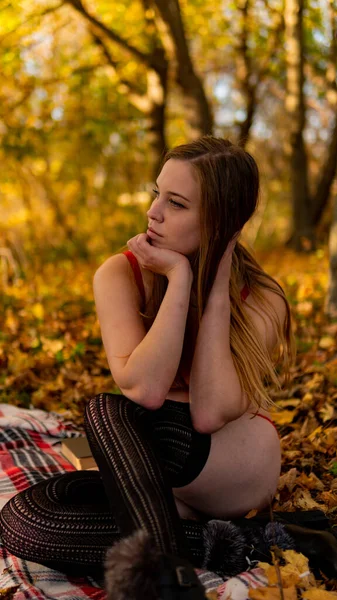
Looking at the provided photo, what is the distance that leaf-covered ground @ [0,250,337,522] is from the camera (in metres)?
3.23

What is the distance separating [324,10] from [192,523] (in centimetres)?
1010

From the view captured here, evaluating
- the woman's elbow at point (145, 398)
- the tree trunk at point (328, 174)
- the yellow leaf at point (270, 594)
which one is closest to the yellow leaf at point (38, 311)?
the woman's elbow at point (145, 398)

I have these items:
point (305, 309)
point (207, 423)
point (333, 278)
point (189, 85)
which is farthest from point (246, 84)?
point (207, 423)

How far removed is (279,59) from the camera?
38.5ft

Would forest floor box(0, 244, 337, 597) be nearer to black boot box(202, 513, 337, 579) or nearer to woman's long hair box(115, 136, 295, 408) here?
woman's long hair box(115, 136, 295, 408)

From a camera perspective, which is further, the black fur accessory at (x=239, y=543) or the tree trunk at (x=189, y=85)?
the tree trunk at (x=189, y=85)

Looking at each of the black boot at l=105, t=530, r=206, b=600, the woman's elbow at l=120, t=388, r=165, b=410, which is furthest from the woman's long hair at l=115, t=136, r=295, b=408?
the black boot at l=105, t=530, r=206, b=600

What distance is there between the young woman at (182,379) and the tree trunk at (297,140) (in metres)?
6.67

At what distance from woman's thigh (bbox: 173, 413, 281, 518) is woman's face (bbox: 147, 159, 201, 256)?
746 mm

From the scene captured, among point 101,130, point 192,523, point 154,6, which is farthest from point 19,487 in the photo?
point 101,130

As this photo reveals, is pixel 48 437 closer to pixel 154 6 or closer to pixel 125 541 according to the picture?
pixel 125 541

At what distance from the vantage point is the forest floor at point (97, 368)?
127 inches

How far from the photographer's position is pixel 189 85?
8.47 meters

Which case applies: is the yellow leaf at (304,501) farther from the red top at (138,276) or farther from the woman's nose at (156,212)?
the woman's nose at (156,212)
